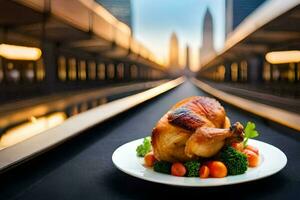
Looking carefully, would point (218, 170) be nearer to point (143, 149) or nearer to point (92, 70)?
point (143, 149)

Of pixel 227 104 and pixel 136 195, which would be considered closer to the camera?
pixel 136 195

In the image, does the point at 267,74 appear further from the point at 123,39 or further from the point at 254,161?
the point at 254,161

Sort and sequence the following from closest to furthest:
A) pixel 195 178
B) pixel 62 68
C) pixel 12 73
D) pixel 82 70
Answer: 1. pixel 195 178
2. pixel 12 73
3. pixel 62 68
4. pixel 82 70

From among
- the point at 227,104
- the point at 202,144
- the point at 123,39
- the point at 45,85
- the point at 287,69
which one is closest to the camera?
the point at 202,144

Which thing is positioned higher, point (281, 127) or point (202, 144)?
point (202, 144)

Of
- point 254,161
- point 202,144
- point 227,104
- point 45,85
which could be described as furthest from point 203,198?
point 45,85

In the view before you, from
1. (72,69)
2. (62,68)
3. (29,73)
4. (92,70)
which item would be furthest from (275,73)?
(92,70)

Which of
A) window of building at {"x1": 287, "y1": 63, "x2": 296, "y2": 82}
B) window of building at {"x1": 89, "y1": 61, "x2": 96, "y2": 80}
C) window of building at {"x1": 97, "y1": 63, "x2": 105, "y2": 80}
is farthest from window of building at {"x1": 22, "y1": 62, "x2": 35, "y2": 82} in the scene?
window of building at {"x1": 97, "y1": 63, "x2": 105, "y2": 80}
